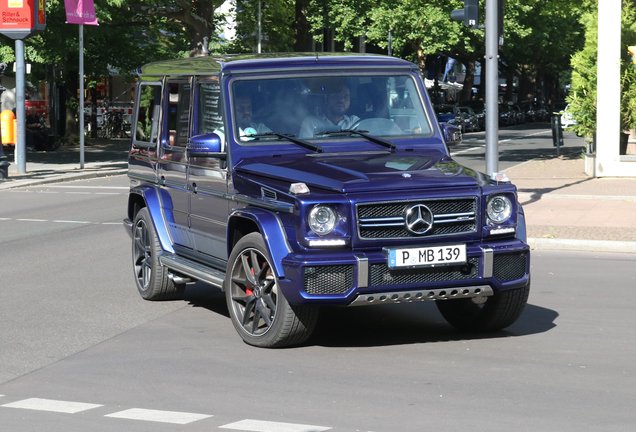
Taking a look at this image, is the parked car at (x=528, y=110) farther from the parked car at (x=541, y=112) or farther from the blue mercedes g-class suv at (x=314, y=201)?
the blue mercedes g-class suv at (x=314, y=201)

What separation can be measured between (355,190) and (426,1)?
3734 cm

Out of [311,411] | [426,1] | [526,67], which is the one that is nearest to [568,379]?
[311,411]

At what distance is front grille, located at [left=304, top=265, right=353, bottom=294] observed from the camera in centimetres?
633

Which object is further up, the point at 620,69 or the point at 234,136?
the point at 620,69

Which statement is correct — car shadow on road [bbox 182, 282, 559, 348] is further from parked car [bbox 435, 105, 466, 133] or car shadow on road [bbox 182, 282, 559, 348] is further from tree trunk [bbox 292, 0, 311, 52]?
tree trunk [bbox 292, 0, 311, 52]

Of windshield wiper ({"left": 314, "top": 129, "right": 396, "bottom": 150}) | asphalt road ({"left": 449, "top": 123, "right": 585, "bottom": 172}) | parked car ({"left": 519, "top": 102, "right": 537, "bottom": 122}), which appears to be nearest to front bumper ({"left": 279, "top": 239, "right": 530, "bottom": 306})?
windshield wiper ({"left": 314, "top": 129, "right": 396, "bottom": 150})

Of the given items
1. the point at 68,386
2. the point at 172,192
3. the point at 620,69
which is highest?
the point at 620,69

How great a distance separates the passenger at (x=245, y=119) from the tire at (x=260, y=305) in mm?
954

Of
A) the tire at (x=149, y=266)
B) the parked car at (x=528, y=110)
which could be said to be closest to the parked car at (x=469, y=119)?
the parked car at (x=528, y=110)

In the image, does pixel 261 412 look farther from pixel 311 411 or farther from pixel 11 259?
pixel 11 259

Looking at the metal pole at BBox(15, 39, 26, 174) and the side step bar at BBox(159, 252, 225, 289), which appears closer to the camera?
the side step bar at BBox(159, 252, 225, 289)

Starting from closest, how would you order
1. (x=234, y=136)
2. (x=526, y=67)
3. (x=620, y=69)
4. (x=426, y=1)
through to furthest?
(x=234, y=136), (x=620, y=69), (x=426, y=1), (x=526, y=67)

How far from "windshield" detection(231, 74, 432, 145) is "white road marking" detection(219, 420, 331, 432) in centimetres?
279

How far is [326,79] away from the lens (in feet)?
25.4
